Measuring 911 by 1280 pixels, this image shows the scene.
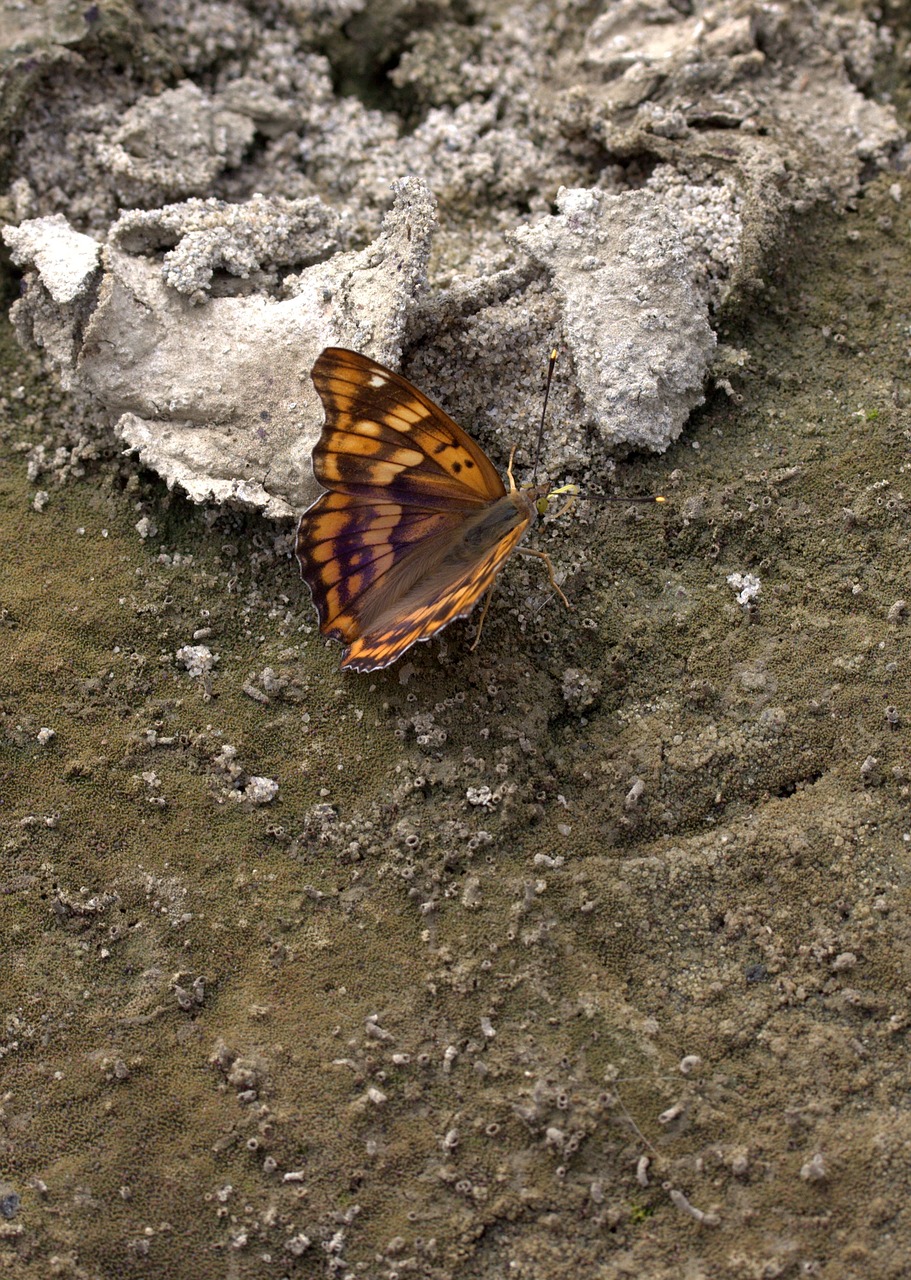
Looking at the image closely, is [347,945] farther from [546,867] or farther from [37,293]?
[37,293]

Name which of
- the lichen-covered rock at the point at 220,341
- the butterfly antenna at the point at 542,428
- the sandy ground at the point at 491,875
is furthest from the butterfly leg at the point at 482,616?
the lichen-covered rock at the point at 220,341

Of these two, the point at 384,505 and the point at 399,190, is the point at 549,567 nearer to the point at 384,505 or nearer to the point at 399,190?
the point at 384,505

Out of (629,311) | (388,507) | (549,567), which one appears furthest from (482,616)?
(629,311)

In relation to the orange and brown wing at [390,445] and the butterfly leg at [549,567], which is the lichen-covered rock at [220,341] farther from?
the butterfly leg at [549,567]

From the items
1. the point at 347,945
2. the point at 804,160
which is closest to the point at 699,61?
the point at 804,160

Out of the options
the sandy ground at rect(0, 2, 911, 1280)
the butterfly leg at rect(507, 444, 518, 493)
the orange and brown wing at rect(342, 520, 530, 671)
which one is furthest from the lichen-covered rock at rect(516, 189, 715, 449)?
the orange and brown wing at rect(342, 520, 530, 671)
